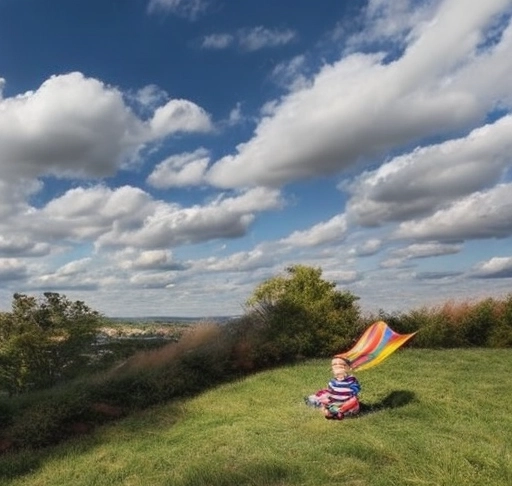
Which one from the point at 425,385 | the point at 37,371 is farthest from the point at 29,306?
the point at 425,385

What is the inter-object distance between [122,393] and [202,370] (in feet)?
6.67

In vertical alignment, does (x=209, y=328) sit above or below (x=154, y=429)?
above

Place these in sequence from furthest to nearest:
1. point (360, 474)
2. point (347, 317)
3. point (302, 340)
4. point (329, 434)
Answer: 1. point (347, 317)
2. point (302, 340)
3. point (329, 434)
4. point (360, 474)

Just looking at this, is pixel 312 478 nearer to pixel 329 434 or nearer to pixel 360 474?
pixel 360 474

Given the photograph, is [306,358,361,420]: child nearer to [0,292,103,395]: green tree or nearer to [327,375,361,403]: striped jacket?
[327,375,361,403]: striped jacket

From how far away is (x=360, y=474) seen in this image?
559cm

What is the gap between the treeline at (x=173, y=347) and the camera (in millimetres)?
10062

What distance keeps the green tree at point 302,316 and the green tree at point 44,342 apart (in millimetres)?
5491

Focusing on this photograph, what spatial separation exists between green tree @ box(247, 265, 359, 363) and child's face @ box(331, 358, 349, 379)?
481 cm

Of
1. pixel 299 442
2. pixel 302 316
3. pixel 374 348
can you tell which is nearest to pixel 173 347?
pixel 302 316

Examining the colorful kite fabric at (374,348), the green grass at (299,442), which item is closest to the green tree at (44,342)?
the green grass at (299,442)

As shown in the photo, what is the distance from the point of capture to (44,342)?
1664 centimetres

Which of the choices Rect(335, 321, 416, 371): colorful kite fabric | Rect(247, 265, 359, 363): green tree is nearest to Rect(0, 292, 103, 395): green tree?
Rect(247, 265, 359, 363): green tree

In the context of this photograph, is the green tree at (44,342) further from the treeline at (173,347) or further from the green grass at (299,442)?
the green grass at (299,442)
